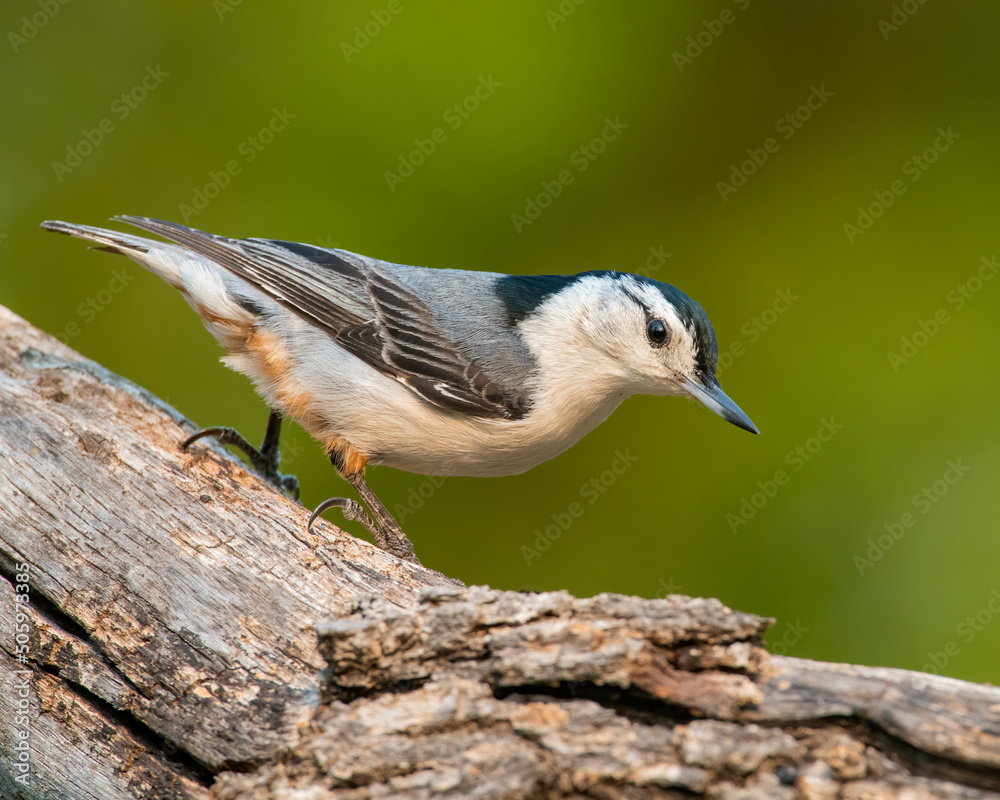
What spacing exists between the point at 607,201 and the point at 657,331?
1.12 metres

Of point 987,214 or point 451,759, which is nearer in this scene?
point 451,759

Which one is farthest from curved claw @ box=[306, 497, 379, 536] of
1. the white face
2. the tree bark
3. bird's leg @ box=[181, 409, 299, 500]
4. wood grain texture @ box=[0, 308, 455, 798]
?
the white face

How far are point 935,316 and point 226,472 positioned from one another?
2.84 m

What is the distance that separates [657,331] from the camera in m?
2.90

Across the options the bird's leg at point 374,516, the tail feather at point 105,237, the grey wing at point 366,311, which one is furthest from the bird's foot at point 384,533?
the tail feather at point 105,237

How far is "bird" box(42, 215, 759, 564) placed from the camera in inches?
114

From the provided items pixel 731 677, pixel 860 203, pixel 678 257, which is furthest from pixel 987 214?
pixel 731 677

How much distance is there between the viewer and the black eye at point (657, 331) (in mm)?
2891

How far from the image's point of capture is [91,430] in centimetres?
279

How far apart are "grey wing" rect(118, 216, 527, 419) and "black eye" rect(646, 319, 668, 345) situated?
0.50m

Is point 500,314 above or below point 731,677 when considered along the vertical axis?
above

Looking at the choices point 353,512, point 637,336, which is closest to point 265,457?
point 353,512

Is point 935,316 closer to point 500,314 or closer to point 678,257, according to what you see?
point 678,257

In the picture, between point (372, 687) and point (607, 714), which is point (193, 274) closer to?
point (372, 687)
